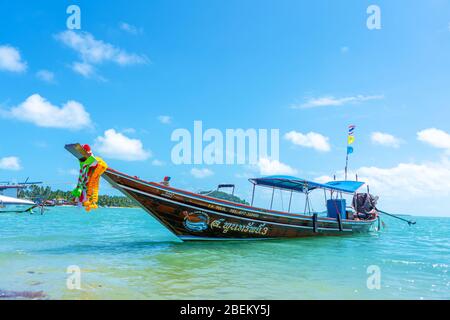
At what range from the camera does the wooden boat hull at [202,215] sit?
492 inches

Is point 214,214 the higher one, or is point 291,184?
point 291,184

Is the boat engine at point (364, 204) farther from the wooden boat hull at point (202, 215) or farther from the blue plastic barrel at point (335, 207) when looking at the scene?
the wooden boat hull at point (202, 215)

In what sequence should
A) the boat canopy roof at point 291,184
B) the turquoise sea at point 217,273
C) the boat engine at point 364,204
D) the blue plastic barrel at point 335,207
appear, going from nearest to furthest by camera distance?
the turquoise sea at point 217,273, the boat canopy roof at point 291,184, the blue plastic barrel at point 335,207, the boat engine at point 364,204

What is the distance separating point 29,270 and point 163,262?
11.3 ft

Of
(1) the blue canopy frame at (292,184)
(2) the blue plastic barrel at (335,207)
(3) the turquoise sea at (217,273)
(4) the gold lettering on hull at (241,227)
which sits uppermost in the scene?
(1) the blue canopy frame at (292,184)

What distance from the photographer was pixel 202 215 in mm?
13555

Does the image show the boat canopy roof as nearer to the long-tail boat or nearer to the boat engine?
the long-tail boat

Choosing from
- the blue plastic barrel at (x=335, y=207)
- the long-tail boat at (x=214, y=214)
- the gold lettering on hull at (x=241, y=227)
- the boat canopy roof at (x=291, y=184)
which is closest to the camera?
the long-tail boat at (x=214, y=214)

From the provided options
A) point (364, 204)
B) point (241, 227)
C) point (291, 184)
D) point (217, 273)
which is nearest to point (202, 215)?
point (241, 227)

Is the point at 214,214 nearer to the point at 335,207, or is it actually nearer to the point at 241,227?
the point at 241,227

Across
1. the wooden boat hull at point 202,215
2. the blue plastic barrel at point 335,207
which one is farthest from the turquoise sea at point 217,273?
the blue plastic barrel at point 335,207
